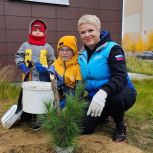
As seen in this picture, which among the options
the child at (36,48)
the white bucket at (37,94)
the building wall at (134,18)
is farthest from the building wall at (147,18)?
the white bucket at (37,94)

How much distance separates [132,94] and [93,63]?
1.75 feet

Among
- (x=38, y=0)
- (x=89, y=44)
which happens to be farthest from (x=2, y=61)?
(x=89, y=44)

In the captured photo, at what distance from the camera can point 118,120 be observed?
3.67 m

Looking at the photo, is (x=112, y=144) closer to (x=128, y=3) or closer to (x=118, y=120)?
(x=118, y=120)

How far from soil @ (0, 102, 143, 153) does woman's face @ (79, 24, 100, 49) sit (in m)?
0.99

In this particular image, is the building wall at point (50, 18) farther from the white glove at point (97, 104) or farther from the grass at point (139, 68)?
the white glove at point (97, 104)

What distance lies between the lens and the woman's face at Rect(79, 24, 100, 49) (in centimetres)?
340

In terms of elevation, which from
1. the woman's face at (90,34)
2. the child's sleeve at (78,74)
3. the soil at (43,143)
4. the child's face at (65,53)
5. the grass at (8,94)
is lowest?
the soil at (43,143)

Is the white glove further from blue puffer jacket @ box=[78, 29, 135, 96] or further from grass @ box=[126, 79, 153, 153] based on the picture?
grass @ box=[126, 79, 153, 153]

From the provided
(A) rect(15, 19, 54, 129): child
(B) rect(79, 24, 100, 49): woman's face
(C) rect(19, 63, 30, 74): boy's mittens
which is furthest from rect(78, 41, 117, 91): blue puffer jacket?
(A) rect(15, 19, 54, 129): child

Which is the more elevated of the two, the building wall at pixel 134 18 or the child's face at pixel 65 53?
the building wall at pixel 134 18

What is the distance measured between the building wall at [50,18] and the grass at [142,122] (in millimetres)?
2879

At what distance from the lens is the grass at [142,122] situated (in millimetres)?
3688

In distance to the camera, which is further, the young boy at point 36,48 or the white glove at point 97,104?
the young boy at point 36,48
